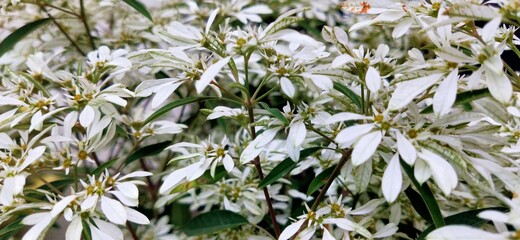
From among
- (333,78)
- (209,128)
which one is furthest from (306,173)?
(333,78)

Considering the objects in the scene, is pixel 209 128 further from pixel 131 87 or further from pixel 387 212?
pixel 387 212

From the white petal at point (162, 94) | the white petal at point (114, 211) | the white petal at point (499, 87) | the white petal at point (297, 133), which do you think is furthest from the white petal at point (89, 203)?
the white petal at point (499, 87)

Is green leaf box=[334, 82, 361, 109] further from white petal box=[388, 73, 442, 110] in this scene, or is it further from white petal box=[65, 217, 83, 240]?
white petal box=[65, 217, 83, 240]

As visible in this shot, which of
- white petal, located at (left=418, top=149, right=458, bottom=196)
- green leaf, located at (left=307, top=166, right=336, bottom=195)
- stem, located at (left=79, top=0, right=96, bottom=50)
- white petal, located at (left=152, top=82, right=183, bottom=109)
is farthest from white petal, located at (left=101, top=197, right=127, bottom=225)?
stem, located at (left=79, top=0, right=96, bottom=50)

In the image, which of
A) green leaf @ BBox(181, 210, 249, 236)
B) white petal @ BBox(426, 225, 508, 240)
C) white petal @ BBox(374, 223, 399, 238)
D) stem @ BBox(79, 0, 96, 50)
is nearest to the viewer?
white petal @ BBox(426, 225, 508, 240)

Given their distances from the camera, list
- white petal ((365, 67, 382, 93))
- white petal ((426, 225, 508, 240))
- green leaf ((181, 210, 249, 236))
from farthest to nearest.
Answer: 1. green leaf ((181, 210, 249, 236))
2. white petal ((365, 67, 382, 93))
3. white petal ((426, 225, 508, 240))
